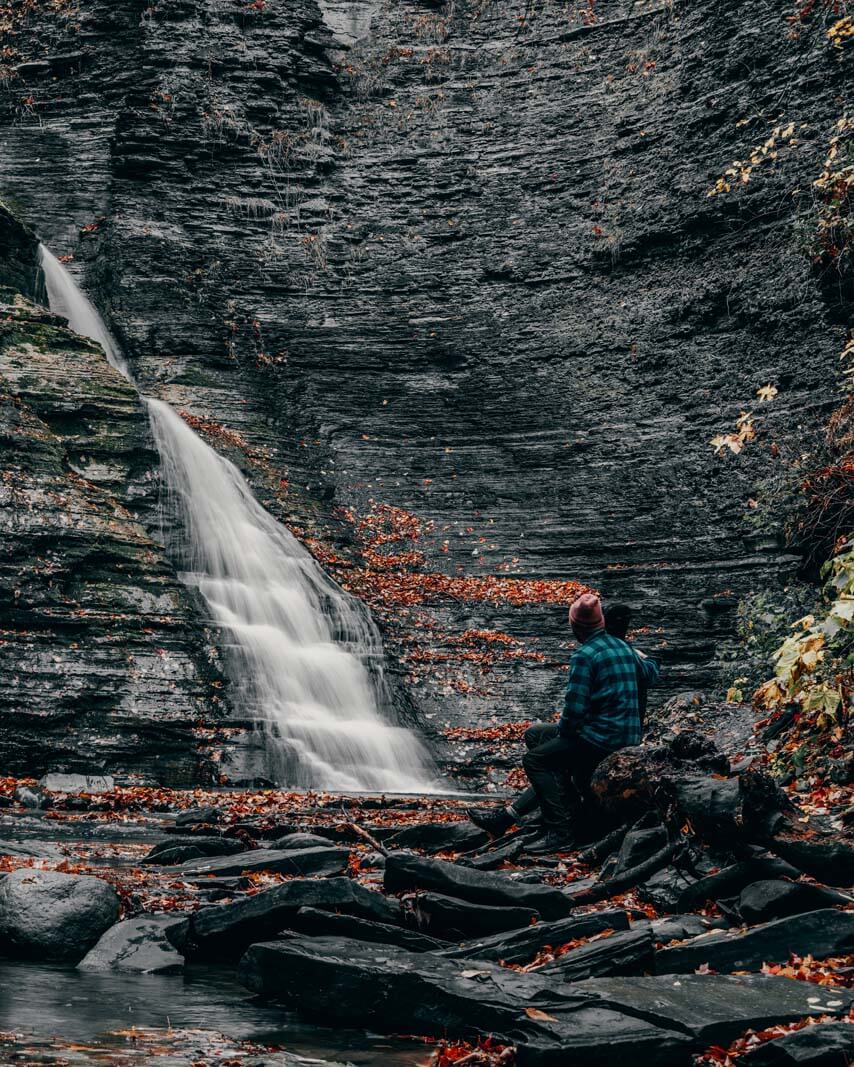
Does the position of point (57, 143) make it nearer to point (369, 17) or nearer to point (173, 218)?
point (173, 218)

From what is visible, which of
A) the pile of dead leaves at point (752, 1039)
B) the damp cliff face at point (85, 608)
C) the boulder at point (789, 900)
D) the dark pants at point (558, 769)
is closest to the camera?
the pile of dead leaves at point (752, 1039)

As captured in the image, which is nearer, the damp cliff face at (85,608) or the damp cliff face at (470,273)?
the damp cliff face at (85,608)

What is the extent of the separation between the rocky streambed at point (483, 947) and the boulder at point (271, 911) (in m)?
0.01

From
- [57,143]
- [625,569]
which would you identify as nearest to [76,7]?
[57,143]

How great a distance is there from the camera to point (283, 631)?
49.3 ft

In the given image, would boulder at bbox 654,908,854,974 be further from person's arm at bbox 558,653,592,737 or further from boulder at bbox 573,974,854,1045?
person's arm at bbox 558,653,592,737

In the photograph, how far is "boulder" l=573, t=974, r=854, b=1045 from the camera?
315 cm

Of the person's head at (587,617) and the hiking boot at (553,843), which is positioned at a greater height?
the person's head at (587,617)

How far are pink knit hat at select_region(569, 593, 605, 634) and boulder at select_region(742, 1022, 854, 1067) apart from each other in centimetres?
359

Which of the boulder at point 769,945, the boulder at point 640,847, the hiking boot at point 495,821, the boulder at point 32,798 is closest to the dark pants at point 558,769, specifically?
the hiking boot at point 495,821

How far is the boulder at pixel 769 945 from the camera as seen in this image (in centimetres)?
382

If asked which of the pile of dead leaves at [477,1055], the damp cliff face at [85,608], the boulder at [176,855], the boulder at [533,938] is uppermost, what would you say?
the damp cliff face at [85,608]

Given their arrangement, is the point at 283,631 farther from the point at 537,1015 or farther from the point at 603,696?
the point at 537,1015

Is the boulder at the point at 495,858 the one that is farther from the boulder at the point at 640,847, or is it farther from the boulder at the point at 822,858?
the boulder at the point at 822,858
